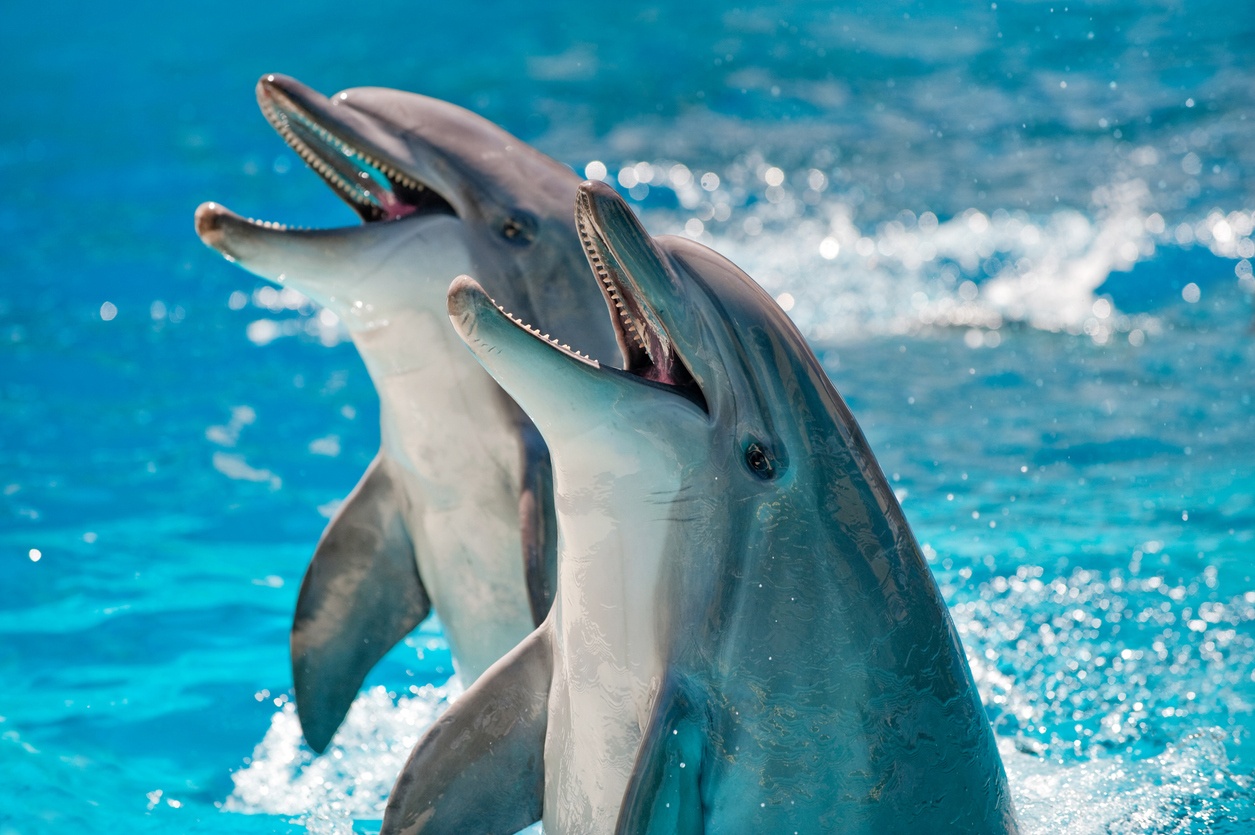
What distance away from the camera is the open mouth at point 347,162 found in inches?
188

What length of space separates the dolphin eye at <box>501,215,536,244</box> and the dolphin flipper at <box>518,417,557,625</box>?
0.61m

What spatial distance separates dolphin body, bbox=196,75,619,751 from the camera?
4633mm

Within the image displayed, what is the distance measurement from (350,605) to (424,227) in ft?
4.73

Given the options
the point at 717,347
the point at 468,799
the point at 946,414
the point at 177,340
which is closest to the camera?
the point at 717,347

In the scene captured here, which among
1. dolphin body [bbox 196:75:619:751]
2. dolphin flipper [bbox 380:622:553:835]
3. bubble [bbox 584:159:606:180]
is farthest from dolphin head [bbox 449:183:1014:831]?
bubble [bbox 584:159:606:180]

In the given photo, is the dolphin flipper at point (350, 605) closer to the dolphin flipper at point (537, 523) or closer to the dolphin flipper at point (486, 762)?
the dolphin flipper at point (537, 523)

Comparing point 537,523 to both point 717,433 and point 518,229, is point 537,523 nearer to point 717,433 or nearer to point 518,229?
point 518,229

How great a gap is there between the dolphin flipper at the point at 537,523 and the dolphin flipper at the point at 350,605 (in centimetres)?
62

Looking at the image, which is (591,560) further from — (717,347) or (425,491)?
(425,491)

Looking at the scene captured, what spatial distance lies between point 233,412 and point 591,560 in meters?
7.27

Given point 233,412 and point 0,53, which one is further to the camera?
point 0,53

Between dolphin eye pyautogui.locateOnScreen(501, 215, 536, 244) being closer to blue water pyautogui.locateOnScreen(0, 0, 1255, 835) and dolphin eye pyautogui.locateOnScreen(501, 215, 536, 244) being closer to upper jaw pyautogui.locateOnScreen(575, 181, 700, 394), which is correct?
upper jaw pyautogui.locateOnScreen(575, 181, 700, 394)

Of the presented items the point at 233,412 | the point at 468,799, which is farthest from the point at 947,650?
the point at 233,412

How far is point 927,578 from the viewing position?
346cm
